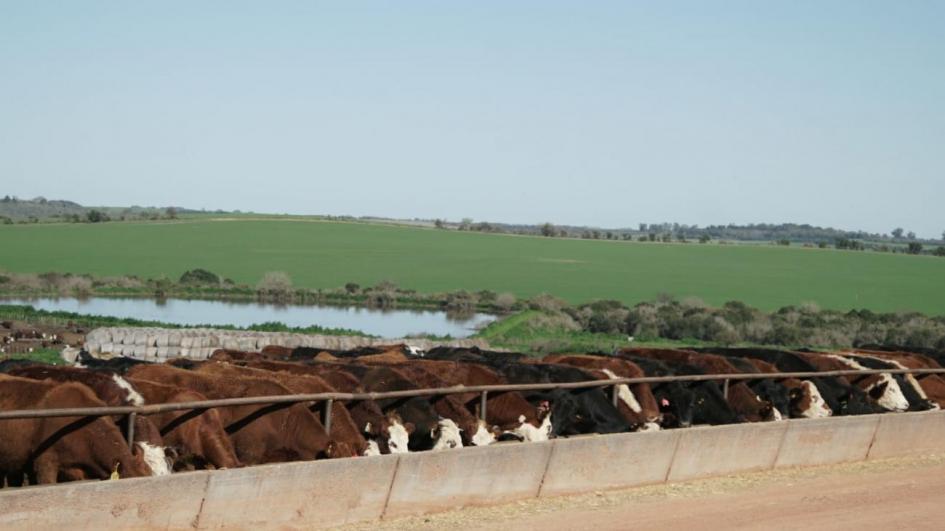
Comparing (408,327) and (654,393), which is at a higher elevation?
(654,393)

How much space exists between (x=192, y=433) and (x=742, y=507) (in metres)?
5.83

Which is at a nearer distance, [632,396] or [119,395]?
[119,395]

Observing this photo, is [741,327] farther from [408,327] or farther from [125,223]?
[125,223]

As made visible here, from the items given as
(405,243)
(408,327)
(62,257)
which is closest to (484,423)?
(408,327)

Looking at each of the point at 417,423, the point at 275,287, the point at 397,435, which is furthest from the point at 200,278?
the point at 397,435

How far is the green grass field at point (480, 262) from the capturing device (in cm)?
8188

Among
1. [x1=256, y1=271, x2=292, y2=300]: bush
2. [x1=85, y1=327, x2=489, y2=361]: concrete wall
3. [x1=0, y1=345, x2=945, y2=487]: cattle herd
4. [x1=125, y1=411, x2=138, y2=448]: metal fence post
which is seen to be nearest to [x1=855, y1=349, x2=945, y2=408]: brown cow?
[x1=0, y1=345, x2=945, y2=487]: cattle herd

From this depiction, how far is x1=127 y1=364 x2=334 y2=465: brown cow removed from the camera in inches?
512

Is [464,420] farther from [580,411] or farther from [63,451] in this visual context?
[63,451]

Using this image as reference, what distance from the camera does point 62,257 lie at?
8800cm

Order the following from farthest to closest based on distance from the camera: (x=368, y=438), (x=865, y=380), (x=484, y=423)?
(x=865, y=380)
(x=484, y=423)
(x=368, y=438)

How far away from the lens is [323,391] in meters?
14.2

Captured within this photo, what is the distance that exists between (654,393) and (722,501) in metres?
3.89

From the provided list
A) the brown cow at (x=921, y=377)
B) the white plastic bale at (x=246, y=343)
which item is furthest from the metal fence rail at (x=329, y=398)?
the white plastic bale at (x=246, y=343)
